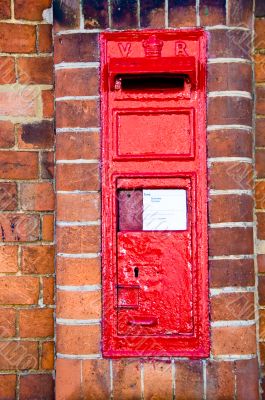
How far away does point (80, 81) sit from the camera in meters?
1.66

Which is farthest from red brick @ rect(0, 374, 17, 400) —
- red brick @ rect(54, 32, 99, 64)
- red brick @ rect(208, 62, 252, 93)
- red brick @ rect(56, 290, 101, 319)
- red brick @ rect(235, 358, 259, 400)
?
red brick @ rect(208, 62, 252, 93)

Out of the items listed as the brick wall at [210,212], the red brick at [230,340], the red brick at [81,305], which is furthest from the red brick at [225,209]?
the red brick at [81,305]

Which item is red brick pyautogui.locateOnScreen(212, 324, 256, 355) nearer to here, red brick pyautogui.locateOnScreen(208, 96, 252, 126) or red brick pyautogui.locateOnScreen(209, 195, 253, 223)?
red brick pyautogui.locateOnScreen(209, 195, 253, 223)

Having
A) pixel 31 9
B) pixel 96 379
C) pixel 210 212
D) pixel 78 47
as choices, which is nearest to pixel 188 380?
pixel 96 379

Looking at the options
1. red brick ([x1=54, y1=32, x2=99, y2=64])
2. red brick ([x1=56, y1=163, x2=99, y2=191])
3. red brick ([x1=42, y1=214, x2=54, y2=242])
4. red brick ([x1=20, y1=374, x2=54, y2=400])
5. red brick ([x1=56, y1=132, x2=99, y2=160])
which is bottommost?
red brick ([x1=20, y1=374, x2=54, y2=400])

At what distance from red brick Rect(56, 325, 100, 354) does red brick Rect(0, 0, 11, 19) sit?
1.22 meters

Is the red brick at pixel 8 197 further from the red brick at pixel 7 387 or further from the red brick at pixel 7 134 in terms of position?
the red brick at pixel 7 387

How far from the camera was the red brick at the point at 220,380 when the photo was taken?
1636 millimetres

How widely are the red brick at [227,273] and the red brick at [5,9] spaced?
1236 millimetres

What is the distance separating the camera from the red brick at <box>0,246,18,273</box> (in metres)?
1.81

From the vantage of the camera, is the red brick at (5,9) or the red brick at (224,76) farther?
the red brick at (5,9)

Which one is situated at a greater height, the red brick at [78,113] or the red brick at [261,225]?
the red brick at [78,113]

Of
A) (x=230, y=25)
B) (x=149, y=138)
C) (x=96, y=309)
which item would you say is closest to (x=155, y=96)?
(x=149, y=138)

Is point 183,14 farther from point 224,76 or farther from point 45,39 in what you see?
point 45,39
